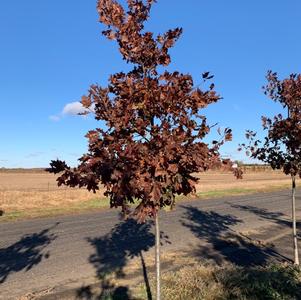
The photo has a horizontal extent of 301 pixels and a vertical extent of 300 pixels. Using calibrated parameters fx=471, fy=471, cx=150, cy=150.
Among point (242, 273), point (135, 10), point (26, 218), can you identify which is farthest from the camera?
point (26, 218)

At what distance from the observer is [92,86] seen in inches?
209

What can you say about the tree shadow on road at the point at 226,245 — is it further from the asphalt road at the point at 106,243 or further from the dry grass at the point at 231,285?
the dry grass at the point at 231,285

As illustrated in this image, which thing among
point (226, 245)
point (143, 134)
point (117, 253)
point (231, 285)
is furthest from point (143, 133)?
point (226, 245)

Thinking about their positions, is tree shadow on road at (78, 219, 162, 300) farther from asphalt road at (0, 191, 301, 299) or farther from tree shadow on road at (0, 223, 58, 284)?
tree shadow on road at (0, 223, 58, 284)

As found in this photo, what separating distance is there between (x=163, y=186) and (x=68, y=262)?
6.72m

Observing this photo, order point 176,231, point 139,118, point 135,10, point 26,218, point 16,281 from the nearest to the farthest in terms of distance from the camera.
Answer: point 139,118 → point 135,10 → point 16,281 → point 176,231 → point 26,218

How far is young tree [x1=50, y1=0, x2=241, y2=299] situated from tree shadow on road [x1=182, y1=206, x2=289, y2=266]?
6.17 meters

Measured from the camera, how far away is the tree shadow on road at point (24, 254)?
10383 millimetres

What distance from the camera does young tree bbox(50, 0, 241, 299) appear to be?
16.1 ft

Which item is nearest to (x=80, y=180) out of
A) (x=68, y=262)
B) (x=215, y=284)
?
(x=215, y=284)

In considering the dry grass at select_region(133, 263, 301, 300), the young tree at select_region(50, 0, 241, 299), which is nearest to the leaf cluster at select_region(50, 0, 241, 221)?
the young tree at select_region(50, 0, 241, 299)

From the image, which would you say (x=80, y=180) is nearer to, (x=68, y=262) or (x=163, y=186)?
(x=163, y=186)

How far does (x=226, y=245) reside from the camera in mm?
13273

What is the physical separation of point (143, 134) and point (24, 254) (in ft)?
26.0
